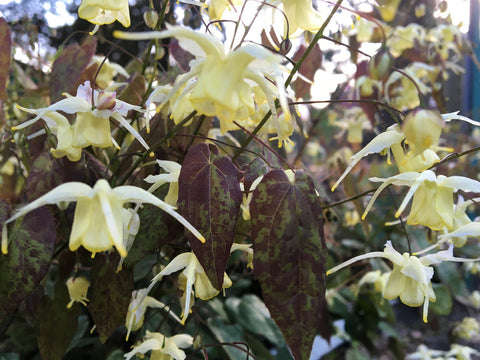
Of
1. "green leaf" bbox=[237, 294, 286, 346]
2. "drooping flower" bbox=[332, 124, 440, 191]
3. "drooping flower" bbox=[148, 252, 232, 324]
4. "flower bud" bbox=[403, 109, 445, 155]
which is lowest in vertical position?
"green leaf" bbox=[237, 294, 286, 346]

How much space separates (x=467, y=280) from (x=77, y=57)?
2074 millimetres

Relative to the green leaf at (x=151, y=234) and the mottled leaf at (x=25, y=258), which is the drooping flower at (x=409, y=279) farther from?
the mottled leaf at (x=25, y=258)

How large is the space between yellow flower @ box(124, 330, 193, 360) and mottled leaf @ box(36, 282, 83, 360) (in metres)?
0.13

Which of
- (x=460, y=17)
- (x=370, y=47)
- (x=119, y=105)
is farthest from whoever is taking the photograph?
(x=460, y=17)

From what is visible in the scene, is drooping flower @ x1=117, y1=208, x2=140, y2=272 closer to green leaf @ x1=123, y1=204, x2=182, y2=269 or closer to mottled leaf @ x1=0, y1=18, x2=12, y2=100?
green leaf @ x1=123, y1=204, x2=182, y2=269

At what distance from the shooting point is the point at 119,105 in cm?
48

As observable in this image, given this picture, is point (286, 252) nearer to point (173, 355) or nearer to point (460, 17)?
point (173, 355)

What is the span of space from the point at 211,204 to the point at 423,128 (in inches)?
7.9

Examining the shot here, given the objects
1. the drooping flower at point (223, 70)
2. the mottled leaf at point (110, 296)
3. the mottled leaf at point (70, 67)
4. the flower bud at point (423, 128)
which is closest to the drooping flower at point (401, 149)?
the flower bud at point (423, 128)

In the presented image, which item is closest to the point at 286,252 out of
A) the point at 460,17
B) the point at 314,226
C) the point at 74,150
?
the point at 314,226

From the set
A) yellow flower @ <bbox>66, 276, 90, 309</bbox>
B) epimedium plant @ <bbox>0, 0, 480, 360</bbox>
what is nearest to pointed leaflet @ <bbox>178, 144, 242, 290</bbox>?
epimedium plant @ <bbox>0, 0, 480, 360</bbox>

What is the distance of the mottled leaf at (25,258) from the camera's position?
44 cm

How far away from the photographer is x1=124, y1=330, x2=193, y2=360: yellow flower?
1.73 ft

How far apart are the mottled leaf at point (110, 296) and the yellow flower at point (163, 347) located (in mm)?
38
